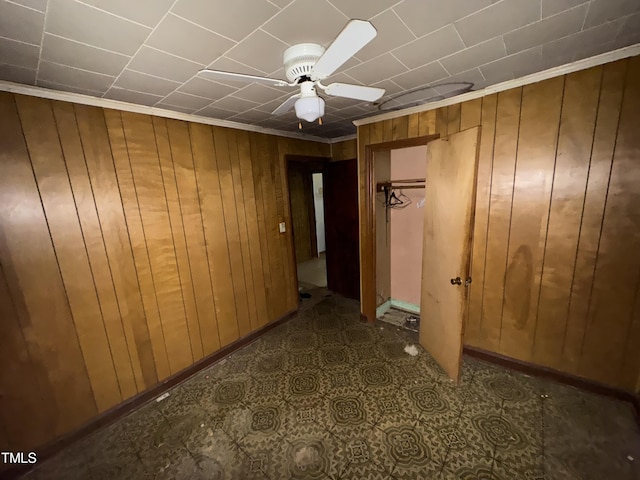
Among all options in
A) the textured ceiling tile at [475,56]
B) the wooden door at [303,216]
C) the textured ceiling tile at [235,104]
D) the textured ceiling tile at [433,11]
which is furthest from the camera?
the wooden door at [303,216]

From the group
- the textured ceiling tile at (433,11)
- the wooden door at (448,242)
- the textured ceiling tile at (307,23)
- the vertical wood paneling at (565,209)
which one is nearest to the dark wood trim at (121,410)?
the wooden door at (448,242)

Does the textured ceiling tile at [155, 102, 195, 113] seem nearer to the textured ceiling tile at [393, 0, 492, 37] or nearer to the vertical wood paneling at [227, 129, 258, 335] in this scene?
the vertical wood paneling at [227, 129, 258, 335]

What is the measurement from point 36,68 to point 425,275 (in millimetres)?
3135

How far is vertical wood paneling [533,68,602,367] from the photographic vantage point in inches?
69.9

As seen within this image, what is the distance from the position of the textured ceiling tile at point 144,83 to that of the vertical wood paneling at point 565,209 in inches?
109

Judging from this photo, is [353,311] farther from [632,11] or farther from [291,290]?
[632,11]

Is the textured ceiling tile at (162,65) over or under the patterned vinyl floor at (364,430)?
over

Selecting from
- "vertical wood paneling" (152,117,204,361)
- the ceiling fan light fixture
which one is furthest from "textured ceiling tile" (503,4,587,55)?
"vertical wood paneling" (152,117,204,361)

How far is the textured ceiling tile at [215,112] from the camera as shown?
2.18m

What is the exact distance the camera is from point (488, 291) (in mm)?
2338

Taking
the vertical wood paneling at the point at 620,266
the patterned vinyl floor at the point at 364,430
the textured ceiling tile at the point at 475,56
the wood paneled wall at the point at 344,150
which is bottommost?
the patterned vinyl floor at the point at 364,430

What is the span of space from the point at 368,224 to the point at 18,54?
275 cm

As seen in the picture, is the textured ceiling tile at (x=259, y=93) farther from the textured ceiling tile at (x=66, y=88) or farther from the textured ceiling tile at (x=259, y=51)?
the textured ceiling tile at (x=66, y=88)

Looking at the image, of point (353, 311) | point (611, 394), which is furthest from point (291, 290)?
point (611, 394)
